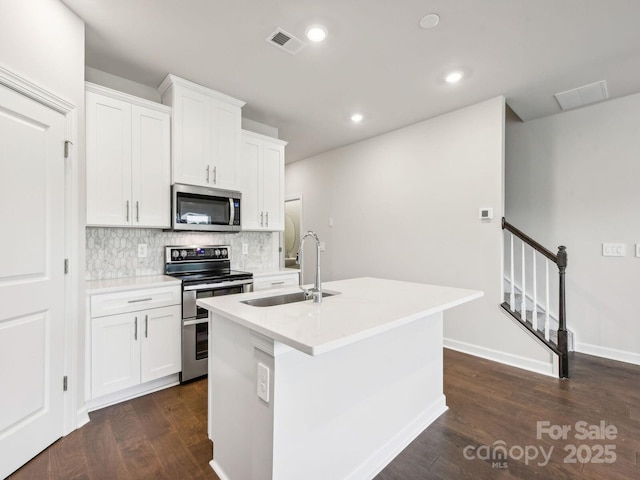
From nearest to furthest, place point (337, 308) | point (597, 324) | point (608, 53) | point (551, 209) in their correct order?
point (337, 308), point (608, 53), point (597, 324), point (551, 209)

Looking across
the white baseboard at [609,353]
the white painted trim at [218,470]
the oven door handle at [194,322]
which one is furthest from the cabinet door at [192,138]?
the white baseboard at [609,353]

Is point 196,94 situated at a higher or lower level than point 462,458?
higher

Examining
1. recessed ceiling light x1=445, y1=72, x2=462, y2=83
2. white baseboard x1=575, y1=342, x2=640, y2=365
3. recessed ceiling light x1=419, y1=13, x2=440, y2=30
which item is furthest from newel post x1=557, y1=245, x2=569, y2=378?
recessed ceiling light x1=419, y1=13, x2=440, y2=30

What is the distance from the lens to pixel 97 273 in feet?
8.55

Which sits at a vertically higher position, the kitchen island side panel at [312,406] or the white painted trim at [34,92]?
the white painted trim at [34,92]

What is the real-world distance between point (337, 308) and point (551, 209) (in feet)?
11.0

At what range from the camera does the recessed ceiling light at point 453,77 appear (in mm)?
2688

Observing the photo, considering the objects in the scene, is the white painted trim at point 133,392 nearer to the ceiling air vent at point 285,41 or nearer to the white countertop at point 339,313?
the white countertop at point 339,313

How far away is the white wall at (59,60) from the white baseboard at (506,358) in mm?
3458

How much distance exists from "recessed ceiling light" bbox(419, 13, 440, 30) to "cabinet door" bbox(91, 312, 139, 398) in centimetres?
294

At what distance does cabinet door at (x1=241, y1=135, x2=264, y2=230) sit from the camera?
136 inches

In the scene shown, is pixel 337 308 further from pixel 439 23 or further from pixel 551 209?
pixel 551 209

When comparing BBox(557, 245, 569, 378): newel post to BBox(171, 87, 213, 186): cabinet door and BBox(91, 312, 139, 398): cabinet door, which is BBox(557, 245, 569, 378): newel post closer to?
BBox(171, 87, 213, 186): cabinet door

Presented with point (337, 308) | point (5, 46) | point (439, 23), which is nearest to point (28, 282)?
point (5, 46)
